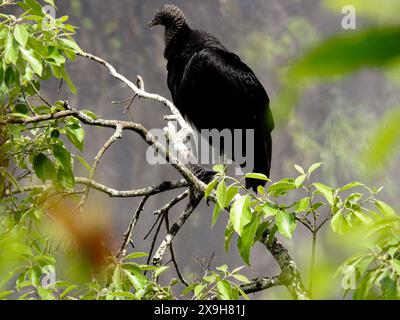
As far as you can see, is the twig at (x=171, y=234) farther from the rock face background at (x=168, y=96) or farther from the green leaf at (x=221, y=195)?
the rock face background at (x=168, y=96)

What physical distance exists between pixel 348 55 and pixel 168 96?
4.34 meters

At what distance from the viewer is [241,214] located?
0.91 meters

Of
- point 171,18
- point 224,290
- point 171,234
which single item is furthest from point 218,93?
point 224,290

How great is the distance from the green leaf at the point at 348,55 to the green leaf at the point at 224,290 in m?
0.77

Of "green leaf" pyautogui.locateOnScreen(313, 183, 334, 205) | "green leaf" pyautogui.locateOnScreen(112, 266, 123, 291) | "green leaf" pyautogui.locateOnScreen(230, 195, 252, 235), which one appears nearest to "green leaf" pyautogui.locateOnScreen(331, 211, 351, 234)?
"green leaf" pyautogui.locateOnScreen(313, 183, 334, 205)

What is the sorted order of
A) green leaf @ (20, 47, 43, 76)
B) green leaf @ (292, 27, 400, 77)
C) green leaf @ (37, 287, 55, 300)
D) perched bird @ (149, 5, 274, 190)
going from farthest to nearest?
perched bird @ (149, 5, 274, 190) → green leaf @ (20, 47, 43, 76) → green leaf @ (37, 287, 55, 300) → green leaf @ (292, 27, 400, 77)

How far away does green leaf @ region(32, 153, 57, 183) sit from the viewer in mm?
1305

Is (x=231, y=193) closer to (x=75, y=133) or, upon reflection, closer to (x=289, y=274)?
(x=289, y=274)

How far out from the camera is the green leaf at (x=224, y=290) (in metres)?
0.89

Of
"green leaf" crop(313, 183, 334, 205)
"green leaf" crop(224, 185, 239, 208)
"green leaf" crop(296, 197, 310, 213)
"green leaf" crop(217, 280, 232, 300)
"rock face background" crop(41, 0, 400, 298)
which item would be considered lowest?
"green leaf" crop(217, 280, 232, 300)

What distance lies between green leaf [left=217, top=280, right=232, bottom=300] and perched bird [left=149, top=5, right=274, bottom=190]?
1201mm

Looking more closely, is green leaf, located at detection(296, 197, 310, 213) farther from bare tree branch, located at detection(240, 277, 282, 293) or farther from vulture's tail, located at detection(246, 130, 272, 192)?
vulture's tail, located at detection(246, 130, 272, 192)

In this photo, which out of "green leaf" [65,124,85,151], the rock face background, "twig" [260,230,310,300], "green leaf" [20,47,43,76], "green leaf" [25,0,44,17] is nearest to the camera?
"twig" [260,230,310,300]
